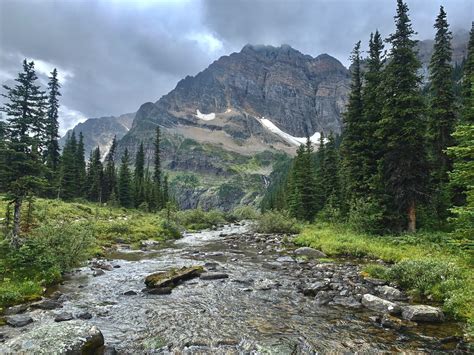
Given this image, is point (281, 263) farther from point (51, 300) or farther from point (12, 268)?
point (12, 268)

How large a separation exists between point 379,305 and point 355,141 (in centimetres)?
2676

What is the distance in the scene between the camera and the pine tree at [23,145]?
1778cm

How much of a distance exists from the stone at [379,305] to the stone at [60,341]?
10.1 meters

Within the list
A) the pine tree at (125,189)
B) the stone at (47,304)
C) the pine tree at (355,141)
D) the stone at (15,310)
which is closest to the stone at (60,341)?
the stone at (15,310)

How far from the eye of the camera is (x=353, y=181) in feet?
119

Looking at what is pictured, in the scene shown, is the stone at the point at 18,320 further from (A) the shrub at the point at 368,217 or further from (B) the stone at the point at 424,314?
(A) the shrub at the point at 368,217

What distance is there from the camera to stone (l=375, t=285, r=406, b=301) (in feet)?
44.6

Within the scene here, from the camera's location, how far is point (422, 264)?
15.4 metres

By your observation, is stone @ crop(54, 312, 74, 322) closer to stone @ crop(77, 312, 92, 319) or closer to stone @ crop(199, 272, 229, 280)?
stone @ crop(77, 312, 92, 319)

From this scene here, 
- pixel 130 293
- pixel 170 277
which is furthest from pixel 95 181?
pixel 130 293

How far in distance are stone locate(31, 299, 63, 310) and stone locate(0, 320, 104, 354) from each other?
4129 millimetres

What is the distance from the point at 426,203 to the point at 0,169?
32.9 metres

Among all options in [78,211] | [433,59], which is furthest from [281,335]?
[78,211]

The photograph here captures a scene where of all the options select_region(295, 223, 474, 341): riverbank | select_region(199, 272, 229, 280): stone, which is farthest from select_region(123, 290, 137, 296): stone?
select_region(295, 223, 474, 341): riverbank
